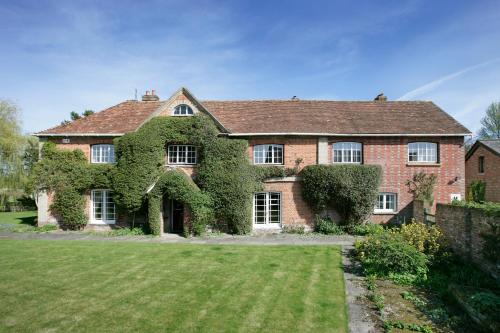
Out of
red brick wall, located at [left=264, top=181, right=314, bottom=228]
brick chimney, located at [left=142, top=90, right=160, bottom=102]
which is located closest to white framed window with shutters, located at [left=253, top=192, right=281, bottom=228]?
red brick wall, located at [left=264, top=181, right=314, bottom=228]

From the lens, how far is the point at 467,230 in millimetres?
11562

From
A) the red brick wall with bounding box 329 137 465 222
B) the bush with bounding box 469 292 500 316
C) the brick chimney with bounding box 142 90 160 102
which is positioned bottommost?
the bush with bounding box 469 292 500 316

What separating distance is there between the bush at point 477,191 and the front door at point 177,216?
2384 centimetres

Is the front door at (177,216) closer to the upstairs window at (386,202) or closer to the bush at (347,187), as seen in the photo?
the bush at (347,187)

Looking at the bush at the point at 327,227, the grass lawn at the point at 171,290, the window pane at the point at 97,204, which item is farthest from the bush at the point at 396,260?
the window pane at the point at 97,204

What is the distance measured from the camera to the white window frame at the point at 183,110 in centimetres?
1962

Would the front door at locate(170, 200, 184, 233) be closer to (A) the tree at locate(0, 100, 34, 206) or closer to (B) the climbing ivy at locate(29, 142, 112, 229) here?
(B) the climbing ivy at locate(29, 142, 112, 229)

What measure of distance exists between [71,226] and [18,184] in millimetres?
18518

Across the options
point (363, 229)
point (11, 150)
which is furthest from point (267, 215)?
point (11, 150)

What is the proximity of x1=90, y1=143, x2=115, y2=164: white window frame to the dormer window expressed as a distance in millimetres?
4753

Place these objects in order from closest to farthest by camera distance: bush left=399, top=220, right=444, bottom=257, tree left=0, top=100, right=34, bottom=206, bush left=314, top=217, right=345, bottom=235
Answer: bush left=399, top=220, right=444, bottom=257 → bush left=314, top=217, right=345, bottom=235 → tree left=0, top=100, right=34, bottom=206

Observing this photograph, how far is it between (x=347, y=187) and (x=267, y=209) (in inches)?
193

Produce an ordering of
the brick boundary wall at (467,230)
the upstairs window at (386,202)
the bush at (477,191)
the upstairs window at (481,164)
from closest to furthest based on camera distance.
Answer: the brick boundary wall at (467,230), the upstairs window at (386,202), the bush at (477,191), the upstairs window at (481,164)

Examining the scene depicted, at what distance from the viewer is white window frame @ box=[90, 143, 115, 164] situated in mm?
20391
